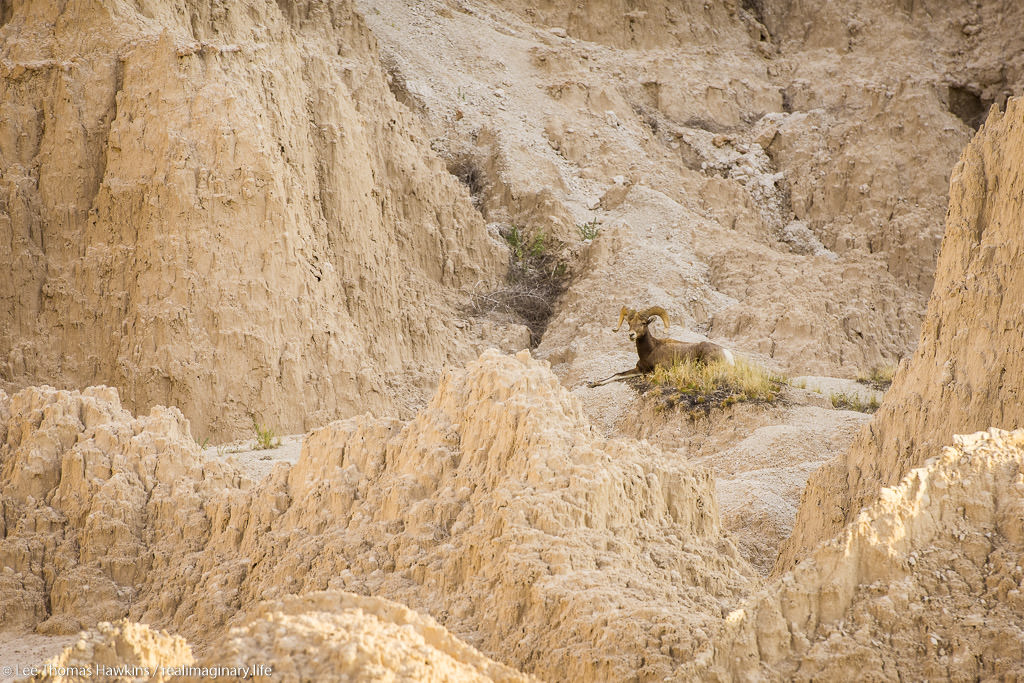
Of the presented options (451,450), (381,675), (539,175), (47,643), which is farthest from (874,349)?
(381,675)

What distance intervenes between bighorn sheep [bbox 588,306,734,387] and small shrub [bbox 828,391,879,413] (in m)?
1.45

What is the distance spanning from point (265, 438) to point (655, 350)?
5.08 m

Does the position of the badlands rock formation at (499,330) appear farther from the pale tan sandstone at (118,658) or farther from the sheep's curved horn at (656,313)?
the sheep's curved horn at (656,313)

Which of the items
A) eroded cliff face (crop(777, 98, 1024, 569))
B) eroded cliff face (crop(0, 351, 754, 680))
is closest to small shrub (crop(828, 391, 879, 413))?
eroded cliff face (crop(777, 98, 1024, 569))

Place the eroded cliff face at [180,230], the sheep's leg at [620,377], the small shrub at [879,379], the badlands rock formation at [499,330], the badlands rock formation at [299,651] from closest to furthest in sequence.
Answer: the badlands rock formation at [299,651]
the badlands rock formation at [499,330]
the eroded cliff face at [180,230]
the small shrub at [879,379]
the sheep's leg at [620,377]

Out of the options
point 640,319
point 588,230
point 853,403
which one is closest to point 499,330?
point 640,319

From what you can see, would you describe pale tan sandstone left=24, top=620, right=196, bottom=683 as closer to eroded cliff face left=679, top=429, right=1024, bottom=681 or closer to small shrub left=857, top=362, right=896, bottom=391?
eroded cliff face left=679, top=429, right=1024, bottom=681

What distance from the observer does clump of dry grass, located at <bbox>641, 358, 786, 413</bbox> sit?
494 inches

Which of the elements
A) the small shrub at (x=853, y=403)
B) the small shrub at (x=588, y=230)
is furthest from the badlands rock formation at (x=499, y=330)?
the small shrub at (x=853, y=403)

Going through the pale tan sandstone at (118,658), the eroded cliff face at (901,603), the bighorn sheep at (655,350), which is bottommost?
the bighorn sheep at (655,350)

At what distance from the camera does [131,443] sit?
7.85 meters

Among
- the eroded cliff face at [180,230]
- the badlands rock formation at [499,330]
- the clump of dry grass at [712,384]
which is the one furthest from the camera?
the eroded cliff face at [180,230]

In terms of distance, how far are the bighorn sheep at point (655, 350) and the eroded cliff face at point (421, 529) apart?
699 centimetres

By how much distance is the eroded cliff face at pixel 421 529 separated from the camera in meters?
5.49
